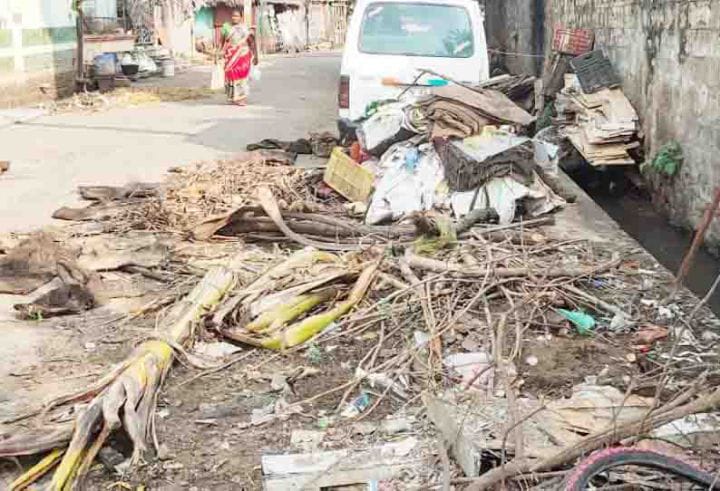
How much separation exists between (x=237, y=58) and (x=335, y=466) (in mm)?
13633

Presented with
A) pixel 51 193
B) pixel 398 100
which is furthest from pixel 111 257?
pixel 398 100

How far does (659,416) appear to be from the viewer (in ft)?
10.6

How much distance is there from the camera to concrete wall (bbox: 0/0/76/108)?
621 inches

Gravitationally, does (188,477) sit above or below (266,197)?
below

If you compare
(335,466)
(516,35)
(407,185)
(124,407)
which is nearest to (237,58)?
(516,35)

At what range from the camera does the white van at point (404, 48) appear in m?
9.50

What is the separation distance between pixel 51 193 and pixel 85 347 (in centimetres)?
427

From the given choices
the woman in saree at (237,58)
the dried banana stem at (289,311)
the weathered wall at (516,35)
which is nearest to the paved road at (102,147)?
the woman in saree at (237,58)

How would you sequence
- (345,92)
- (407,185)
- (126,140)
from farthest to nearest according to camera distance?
(126,140)
(345,92)
(407,185)

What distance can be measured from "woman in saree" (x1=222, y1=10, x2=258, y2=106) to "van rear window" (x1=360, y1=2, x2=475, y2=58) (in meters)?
6.78

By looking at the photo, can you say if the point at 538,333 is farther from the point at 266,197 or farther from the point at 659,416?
the point at 266,197

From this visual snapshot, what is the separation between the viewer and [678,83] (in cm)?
812

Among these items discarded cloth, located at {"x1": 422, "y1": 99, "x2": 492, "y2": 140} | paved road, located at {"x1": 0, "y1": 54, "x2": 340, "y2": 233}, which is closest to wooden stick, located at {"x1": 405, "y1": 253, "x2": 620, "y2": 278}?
discarded cloth, located at {"x1": 422, "y1": 99, "x2": 492, "y2": 140}

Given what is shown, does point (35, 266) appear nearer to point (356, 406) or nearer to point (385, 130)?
point (356, 406)
